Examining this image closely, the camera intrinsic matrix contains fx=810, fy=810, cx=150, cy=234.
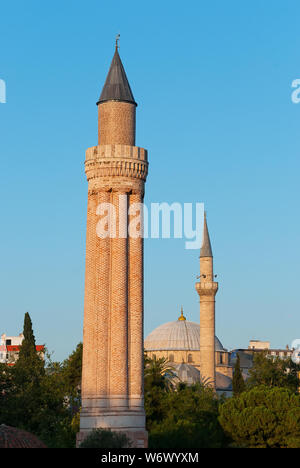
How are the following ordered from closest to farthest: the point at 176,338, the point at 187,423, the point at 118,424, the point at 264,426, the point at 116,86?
1. the point at 118,424
2. the point at 116,86
3. the point at 264,426
4. the point at 187,423
5. the point at 176,338

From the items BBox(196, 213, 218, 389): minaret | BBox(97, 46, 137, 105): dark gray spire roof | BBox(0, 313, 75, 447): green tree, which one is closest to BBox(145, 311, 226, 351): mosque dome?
BBox(196, 213, 218, 389): minaret

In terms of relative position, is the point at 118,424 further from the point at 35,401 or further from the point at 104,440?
the point at 35,401

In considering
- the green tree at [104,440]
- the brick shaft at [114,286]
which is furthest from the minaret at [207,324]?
the green tree at [104,440]

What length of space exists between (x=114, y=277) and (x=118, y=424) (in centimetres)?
632

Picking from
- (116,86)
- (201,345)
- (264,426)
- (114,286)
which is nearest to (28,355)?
(201,345)

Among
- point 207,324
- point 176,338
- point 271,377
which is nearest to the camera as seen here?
point 207,324

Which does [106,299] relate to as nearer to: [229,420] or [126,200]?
[126,200]

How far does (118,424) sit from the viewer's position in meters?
34.2

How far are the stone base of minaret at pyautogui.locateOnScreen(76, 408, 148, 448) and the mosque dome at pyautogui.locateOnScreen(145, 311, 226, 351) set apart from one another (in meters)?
66.4

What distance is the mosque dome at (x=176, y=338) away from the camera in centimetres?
10075

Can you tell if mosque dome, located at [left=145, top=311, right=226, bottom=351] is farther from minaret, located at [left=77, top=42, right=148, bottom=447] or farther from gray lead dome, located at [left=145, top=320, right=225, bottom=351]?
minaret, located at [left=77, top=42, right=148, bottom=447]

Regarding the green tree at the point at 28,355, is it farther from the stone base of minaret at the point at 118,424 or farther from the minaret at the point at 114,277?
the stone base of minaret at the point at 118,424

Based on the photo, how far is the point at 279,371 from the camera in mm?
75625
